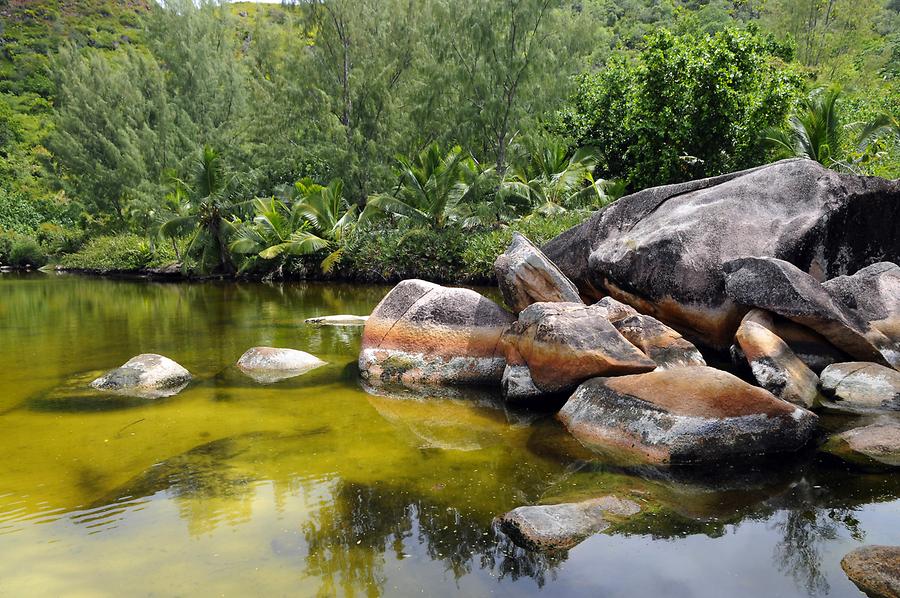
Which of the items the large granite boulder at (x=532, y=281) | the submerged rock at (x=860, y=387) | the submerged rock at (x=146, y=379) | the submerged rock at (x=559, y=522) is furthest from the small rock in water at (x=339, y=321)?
the submerged rock at (x=559, y=522)

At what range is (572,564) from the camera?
370cm

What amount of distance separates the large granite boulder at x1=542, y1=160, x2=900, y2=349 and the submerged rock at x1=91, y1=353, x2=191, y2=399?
6.20 m

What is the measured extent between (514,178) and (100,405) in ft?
54.8

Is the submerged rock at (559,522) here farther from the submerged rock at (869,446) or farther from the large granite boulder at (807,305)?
the large granite boulder at (807,305)

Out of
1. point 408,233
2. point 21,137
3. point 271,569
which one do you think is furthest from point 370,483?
point 21,137

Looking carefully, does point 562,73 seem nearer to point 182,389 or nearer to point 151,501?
point 182,389

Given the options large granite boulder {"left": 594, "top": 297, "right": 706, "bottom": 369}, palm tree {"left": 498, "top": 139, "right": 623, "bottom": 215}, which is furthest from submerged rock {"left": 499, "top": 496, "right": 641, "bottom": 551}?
palm tree {"left": 498, "top": 139, "right": 623, "bottom": 215}

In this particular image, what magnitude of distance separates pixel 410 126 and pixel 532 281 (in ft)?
62.9

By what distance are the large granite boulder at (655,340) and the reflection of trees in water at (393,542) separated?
11.0ft

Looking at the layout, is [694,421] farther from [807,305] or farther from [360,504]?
[360,504]

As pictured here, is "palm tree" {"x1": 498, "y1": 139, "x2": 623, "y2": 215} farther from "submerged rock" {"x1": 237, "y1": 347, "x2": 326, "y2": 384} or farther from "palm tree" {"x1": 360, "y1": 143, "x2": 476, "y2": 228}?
"submerged rock" {"x1": 237, "y1": 347, "x2": 326, "y2": 384}

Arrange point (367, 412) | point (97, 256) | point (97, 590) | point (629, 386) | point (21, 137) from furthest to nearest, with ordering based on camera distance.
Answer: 1. point (21, 137)
2. point (97, 256)
3. point (367, 412)
4. point (629, 386)
5. point (97, 590)

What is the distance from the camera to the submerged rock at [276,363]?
8.60 m

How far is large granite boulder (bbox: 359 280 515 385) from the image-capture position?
791 cm
